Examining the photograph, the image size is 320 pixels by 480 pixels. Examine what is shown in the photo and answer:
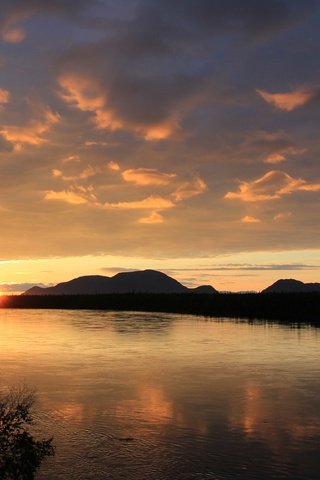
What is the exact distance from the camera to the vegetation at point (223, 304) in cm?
8800

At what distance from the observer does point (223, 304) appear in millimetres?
107500

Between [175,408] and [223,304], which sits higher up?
[223,304]

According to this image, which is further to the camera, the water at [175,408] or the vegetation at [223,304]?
the vegetation at [223,304]

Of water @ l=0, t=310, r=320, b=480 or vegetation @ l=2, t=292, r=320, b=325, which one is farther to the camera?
vegetation @ l=2, t=292, r=320, b=325

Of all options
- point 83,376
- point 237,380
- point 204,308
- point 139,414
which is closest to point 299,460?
point 139,414

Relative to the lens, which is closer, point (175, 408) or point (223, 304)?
point (175, 408)

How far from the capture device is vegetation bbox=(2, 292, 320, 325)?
289 feet

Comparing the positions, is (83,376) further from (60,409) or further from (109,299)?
(109,299)

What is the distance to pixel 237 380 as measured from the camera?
28422mm

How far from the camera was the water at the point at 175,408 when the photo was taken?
1514 cm

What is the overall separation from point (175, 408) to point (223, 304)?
3404 inches

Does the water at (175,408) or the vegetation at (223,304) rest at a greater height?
the vegetation at (223,304)

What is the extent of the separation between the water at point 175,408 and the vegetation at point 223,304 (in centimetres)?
3800

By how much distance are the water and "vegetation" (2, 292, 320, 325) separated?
38003 millimetres
